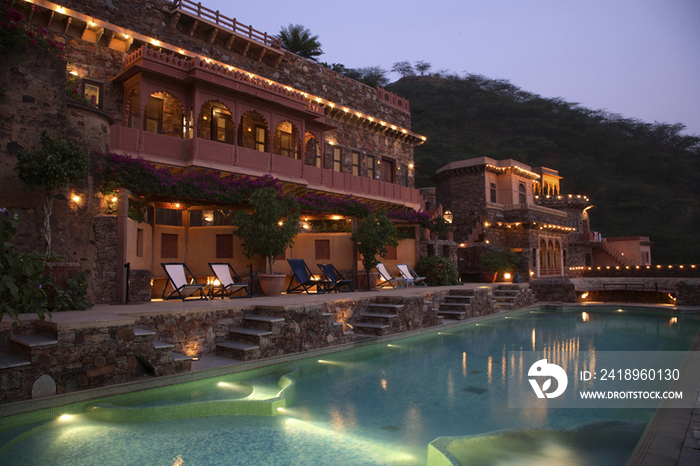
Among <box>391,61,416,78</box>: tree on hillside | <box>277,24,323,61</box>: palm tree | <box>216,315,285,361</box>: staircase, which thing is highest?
<box>391,61,416,78</box>: tree on hillside

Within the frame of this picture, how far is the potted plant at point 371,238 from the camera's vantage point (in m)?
12.1

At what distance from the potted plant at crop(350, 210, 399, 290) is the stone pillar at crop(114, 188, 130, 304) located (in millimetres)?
6298

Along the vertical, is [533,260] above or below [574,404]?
above

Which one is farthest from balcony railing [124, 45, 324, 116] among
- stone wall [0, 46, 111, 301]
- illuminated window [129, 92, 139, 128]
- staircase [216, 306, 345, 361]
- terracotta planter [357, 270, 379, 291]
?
staircase [216, 306, 345, 361]

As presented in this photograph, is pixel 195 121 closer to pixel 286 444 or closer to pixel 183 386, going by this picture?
pixel 183 386

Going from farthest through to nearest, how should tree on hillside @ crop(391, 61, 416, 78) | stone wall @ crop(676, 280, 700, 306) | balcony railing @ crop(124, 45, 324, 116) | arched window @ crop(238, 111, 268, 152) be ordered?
tree on hillside @ crop(391, 61, 416, 78) → arched window @ crop(238, 111, 268, 152) → stone wall @ crop(676, 280, 700, 306) → balcony railing @ crop(124, 45, 324, 116)

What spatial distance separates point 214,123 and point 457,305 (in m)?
10.1

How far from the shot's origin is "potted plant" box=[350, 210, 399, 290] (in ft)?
39.6

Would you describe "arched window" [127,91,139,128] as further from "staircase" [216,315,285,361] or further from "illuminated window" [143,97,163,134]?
"staircase" [216,315,285,361]

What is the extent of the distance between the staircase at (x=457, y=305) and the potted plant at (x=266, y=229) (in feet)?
14.4

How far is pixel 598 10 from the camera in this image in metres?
126

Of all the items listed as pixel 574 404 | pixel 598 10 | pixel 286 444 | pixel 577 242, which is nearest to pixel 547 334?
pixel 574 404

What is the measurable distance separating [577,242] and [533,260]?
9.54 metres

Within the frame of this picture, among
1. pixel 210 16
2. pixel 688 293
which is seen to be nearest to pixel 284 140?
pixel 210 16
